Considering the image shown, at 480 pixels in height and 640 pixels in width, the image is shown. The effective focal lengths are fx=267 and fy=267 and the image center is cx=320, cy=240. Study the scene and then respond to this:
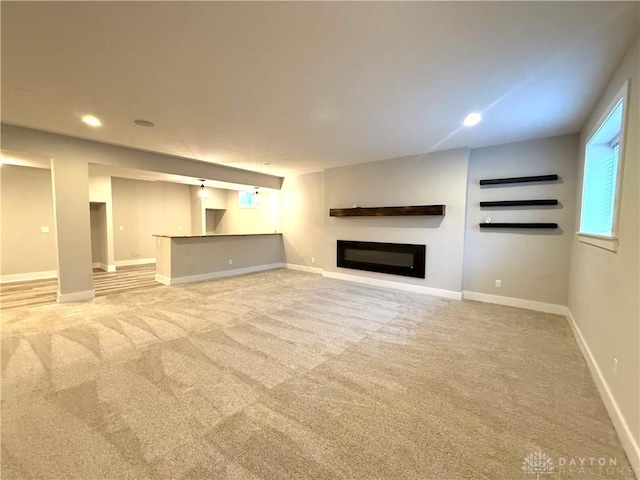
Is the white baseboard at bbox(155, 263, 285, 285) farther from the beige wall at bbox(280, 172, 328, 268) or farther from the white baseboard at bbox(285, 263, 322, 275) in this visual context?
the beige wall at bbox(280, 172, 328, 268)

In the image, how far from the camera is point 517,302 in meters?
4.21

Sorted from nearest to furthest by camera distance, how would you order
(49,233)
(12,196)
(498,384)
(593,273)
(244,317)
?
(498,384) → (593,273) → (244,317) → (12,196) → (49,233)

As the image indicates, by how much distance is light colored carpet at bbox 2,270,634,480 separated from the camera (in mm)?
1468

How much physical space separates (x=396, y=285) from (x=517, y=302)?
1955 millimetres

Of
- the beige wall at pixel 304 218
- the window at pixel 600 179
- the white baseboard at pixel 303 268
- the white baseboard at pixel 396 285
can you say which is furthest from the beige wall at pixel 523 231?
the white baseboard at pixel 303 268

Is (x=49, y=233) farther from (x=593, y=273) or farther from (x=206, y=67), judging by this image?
(x=593, y=273)

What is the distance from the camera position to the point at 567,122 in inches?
132

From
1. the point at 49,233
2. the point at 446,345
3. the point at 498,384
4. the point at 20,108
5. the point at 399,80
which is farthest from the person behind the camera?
the point at 49,233

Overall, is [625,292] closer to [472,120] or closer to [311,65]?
[472,120]

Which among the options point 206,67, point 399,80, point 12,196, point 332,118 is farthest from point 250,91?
point 12,196

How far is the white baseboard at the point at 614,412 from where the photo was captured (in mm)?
1474

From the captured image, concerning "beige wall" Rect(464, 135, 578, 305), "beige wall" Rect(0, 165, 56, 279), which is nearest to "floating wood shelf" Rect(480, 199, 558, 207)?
"beige wall" Rect(464, 135, 578, 305)

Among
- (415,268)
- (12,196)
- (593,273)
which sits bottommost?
(415,268)

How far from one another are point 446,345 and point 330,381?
1.44 meters
